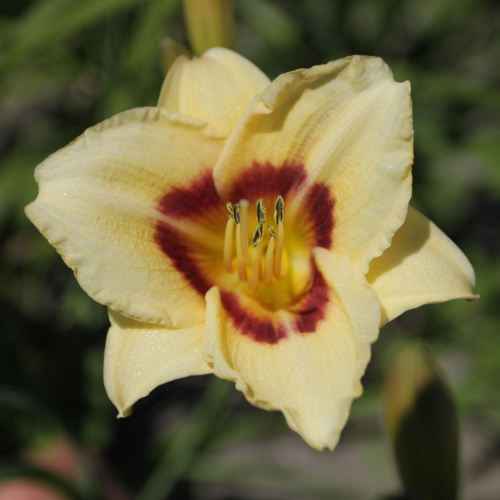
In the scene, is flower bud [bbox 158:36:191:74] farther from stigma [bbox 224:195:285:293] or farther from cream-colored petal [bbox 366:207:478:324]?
cream-colored petal [bbox 366:207:478:324]

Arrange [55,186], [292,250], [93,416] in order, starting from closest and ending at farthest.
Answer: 1. [55,186]
2. [292,250]
3. [93,416]

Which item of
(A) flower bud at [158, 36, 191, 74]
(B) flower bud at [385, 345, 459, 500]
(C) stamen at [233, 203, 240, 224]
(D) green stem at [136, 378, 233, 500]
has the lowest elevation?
(D) green stem at [136, 378, 233, 500]

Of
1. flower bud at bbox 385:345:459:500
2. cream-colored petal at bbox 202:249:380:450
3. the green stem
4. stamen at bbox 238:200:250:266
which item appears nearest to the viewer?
cream-colored petal at bbox 202:249:380:450

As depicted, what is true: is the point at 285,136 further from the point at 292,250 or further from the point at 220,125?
the point at 292,250

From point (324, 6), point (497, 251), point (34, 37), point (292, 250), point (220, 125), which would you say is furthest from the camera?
point (497, 251)

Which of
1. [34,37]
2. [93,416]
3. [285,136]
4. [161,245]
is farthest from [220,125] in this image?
[93,416]

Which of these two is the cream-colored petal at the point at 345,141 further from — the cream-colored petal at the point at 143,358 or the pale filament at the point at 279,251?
the cream-colored petal at the point at 143,358

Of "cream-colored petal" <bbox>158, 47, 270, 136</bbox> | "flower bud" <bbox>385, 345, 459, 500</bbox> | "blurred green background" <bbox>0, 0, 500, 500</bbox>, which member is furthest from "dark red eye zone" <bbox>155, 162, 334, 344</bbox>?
"blurred green background" <bbox>0, 0, 500, 500</bbox>

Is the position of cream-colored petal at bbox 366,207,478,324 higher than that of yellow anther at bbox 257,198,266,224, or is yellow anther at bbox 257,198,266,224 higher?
yellow anther at bbox 257,198,266,224
